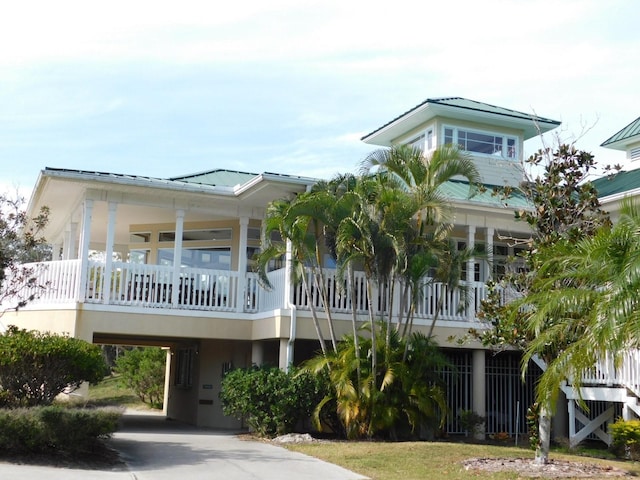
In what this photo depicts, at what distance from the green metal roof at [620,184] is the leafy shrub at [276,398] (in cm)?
897

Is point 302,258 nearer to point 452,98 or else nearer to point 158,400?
point 452,98

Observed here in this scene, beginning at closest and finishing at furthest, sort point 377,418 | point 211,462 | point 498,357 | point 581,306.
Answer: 1. point 581,306
2. point 211,462
3. point 377,418
4. point 498,357

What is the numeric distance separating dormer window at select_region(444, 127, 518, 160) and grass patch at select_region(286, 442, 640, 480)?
9824 millimetres

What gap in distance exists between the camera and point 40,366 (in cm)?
1322

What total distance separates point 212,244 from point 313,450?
8707mm

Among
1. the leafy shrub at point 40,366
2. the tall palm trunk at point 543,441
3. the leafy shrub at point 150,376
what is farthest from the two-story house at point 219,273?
the leafy shrub at point 150,376

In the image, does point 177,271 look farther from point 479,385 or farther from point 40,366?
point 479,385

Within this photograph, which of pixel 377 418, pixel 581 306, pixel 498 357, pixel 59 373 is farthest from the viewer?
pixel 498 357

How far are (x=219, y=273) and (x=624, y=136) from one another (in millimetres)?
12420

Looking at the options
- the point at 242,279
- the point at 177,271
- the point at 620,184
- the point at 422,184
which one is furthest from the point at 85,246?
the point at 620,184

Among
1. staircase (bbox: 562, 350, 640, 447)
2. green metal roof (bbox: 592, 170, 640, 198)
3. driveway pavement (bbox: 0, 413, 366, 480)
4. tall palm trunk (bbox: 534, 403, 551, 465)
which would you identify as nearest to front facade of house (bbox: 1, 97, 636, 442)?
staircase (bbox: 562, 350, 640, 447)

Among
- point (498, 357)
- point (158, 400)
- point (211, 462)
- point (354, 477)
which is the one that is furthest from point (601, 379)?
point (158, 400)

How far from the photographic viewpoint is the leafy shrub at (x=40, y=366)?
13094mm

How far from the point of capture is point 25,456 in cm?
1165
